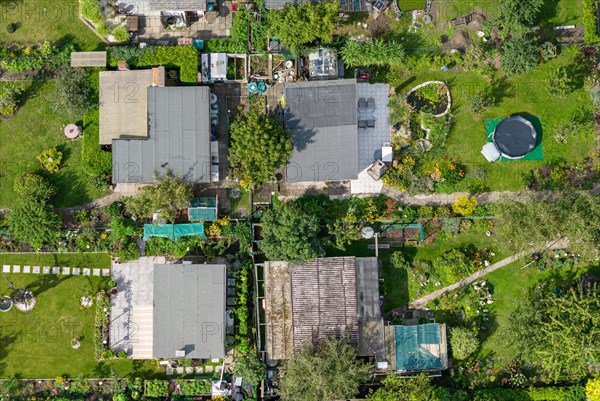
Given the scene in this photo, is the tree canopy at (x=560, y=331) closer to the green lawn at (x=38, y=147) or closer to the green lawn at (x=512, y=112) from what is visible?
the green lawn at (x=512, y=112)

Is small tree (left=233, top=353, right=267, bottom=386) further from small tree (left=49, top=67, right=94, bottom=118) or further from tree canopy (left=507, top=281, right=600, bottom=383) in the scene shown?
small tree (left=49, top=67, right=94, bottom=118)

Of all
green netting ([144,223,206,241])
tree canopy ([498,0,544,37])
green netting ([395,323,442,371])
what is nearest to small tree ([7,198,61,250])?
green netting ([144,223,206,241])

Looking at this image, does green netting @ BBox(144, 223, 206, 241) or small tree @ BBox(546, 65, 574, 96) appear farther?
green netting @ BBox(144, 223, 206, 241)

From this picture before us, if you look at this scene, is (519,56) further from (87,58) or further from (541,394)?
(87,58)

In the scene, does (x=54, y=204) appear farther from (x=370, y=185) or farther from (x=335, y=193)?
(x=370, y=185)

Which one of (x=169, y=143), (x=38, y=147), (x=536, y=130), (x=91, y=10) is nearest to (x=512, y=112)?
(x=536, y=130)

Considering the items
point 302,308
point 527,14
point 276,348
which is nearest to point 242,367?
point 276,348
